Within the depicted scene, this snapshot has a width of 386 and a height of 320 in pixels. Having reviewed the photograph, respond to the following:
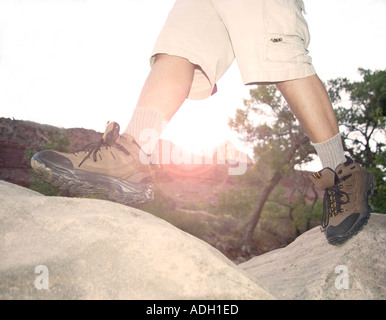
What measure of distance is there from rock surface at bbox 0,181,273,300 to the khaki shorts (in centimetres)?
91

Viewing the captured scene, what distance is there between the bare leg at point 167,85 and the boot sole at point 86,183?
395 mm

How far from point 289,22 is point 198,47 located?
46 cm

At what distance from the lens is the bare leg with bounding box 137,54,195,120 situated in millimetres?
1436

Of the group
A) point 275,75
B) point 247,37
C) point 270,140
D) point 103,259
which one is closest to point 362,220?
point 275,75

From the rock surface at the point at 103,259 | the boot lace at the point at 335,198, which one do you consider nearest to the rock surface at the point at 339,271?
the rock surface at the point at 103,259

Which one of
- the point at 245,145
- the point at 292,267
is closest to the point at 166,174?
the point at 245,145

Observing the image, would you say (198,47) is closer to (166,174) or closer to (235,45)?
(235,45)

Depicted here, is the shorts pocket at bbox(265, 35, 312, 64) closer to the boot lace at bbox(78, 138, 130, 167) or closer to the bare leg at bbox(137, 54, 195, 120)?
the bare leg at bbox(137, 54, 195, 120)

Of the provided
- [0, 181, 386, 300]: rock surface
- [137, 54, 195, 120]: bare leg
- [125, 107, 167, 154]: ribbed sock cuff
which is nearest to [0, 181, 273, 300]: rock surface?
[0, 181, 386, 300]: rock surface

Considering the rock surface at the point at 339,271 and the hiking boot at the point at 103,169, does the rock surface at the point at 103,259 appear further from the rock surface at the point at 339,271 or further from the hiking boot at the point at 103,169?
the hiking boot at the point at 103,169

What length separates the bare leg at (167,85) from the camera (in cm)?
144

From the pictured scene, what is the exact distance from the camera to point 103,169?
1.36 meters

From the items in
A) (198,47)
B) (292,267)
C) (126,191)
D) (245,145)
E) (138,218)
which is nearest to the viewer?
(138,218)

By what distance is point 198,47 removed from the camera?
4.85 ft
